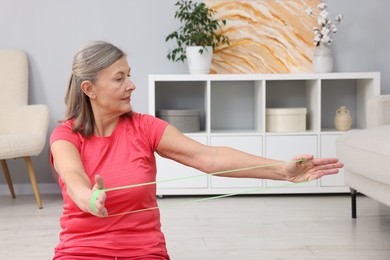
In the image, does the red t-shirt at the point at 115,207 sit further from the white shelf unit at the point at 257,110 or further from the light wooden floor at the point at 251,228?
the white shelf unit at the point at 257,110

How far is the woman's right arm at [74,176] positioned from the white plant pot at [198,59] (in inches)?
101

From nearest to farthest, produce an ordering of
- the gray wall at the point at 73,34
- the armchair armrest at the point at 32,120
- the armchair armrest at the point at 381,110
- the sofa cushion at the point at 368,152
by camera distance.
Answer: the sofa cushion at the point at 368,152 < the armchair armrest at the point at 381,110 < the armchair armrest at the point at 32,120 < the gray wall at the point at 73,34

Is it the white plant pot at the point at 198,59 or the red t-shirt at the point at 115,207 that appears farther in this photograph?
the white plant pot at the point at 198,59

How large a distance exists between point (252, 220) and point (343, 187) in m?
0.95

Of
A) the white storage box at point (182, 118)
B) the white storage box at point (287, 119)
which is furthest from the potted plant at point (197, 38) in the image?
the white storage box at point (287, 119)

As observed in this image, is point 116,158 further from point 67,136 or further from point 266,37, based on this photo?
point 266,37

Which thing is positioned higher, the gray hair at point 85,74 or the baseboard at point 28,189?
the gray hair at point 85,74

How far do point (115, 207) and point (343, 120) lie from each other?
9.22ft

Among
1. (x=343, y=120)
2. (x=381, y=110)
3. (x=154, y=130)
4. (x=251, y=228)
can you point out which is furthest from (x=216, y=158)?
(x=343, y=120)

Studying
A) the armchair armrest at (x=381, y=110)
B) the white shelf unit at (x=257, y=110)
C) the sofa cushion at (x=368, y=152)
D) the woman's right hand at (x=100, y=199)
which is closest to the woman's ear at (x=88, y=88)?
the woman's right hand at (x=100, y=199)

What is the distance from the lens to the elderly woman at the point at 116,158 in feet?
5.24

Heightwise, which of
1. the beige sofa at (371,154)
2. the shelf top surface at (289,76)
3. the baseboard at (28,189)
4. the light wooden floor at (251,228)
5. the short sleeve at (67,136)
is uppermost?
the shelf top surface at (289,76)

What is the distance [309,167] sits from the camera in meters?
1.59

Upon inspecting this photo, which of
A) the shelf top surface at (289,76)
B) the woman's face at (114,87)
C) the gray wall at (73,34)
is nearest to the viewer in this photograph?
the woman's face at (114,87)
